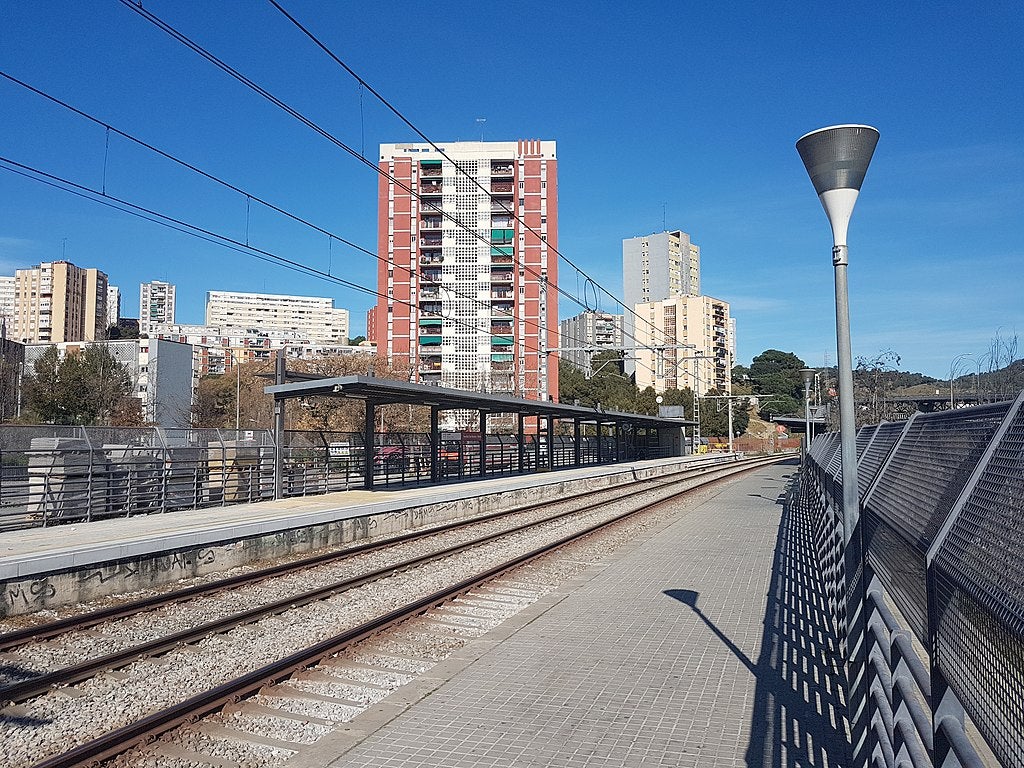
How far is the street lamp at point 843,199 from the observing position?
236 inches

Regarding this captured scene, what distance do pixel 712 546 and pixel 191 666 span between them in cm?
1034

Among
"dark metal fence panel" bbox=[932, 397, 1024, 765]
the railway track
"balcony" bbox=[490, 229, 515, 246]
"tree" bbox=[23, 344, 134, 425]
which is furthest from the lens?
"balcony" bbox=[490, 229, 515, 246]

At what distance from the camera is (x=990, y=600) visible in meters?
2.25

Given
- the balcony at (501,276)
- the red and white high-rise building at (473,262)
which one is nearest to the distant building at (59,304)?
the red and white high-rise building at (473,262)

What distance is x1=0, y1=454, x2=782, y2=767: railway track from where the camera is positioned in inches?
228

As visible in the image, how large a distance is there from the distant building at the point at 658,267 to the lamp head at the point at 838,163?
152 metres

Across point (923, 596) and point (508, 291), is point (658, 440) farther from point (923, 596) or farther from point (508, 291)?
point (923, 596)

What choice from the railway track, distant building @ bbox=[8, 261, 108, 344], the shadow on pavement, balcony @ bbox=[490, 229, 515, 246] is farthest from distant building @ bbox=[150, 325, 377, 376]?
the shadow on pavement

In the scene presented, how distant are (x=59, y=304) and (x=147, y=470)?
127m

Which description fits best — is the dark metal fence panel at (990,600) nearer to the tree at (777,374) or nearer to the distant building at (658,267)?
the tree at (777,374)

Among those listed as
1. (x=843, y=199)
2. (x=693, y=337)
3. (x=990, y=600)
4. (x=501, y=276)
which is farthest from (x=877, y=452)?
(x=693, y=337)

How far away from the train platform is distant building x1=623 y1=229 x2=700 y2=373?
455 ft

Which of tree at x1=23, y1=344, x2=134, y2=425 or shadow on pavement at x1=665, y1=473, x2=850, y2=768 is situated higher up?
tree at x1=23, y1=344, x2=134, y2=425

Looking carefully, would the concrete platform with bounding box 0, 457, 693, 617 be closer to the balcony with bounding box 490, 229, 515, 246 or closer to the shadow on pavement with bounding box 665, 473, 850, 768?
the shadow on pavement with bounding box 665, 473, 850, 768
